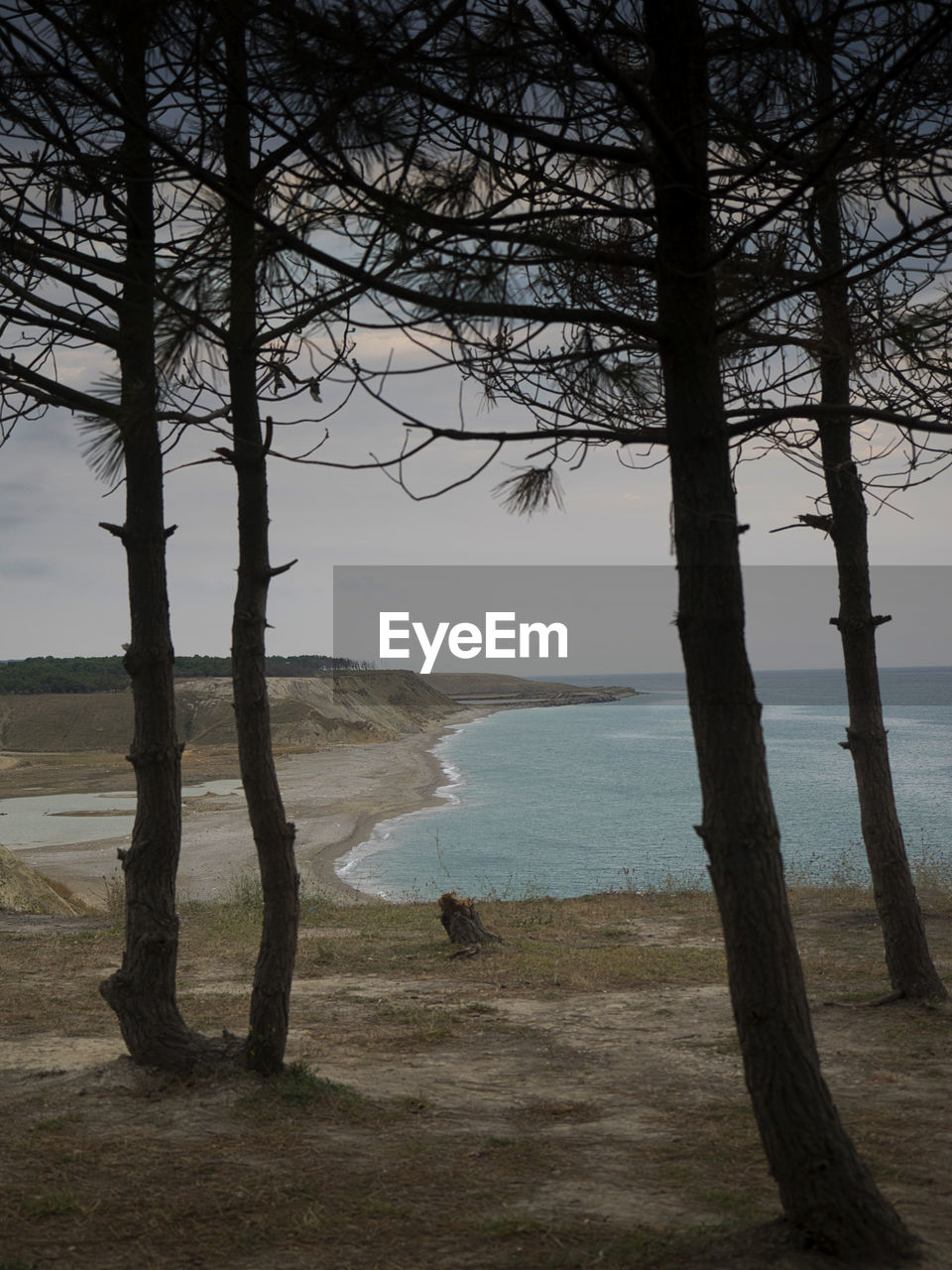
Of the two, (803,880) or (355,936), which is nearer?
(355,936)

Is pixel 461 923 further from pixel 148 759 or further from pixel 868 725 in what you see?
pixel 148 759

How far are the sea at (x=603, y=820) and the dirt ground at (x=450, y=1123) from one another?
866 cm

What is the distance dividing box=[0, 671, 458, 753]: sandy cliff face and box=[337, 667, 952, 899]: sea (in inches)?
324

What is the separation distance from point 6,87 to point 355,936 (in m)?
9.28

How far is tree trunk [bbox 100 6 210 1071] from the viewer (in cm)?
658

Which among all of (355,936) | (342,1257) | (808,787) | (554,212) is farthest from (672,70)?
(808,787)

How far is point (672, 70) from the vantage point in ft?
13.7

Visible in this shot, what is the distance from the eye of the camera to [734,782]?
393cm

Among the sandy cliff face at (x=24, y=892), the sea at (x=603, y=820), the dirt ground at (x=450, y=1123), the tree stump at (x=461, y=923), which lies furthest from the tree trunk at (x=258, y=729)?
the sea at (x=603, y=820)

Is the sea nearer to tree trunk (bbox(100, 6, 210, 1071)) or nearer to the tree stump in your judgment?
the tree stump

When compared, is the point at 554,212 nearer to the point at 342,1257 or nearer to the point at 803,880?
the point at 342,1257

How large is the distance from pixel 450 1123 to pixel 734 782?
3.00 m

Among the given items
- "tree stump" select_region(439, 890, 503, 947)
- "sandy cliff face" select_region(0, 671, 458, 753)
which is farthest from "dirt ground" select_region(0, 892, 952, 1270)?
"sandy cliff face" select_region(0, 671, 458, 753)

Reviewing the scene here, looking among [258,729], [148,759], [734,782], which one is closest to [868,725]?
[258,729]
